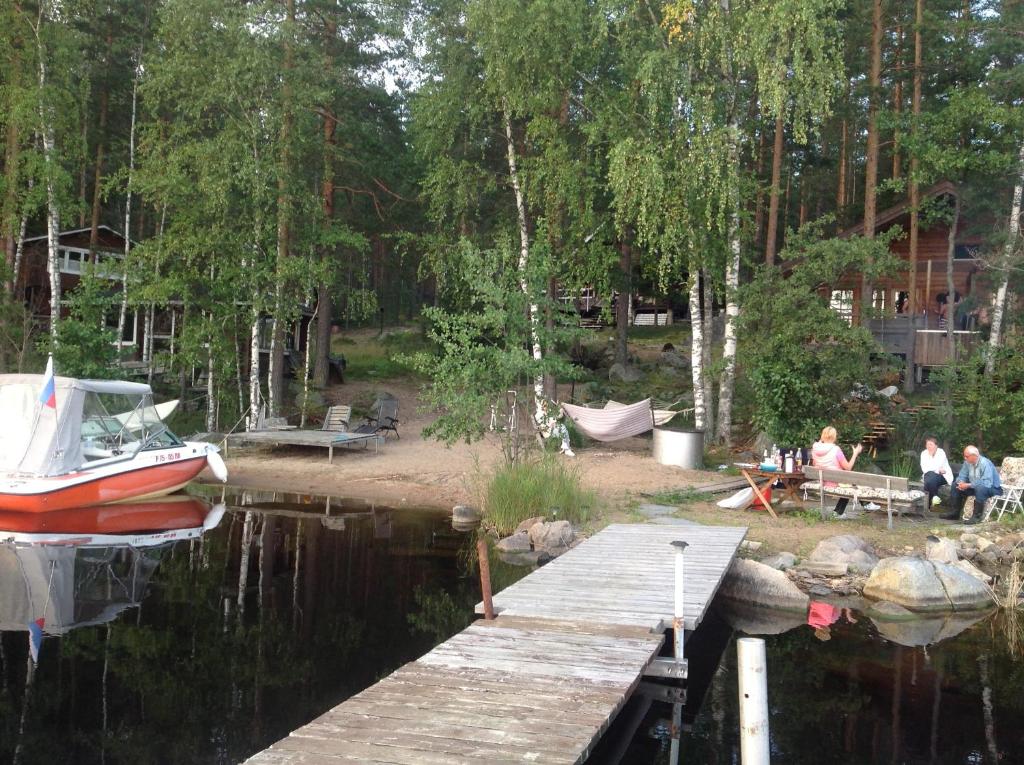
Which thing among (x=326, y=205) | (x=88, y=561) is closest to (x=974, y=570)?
(x=88, y=561)

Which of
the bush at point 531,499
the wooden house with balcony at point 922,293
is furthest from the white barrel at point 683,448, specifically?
the bush at point 531,499

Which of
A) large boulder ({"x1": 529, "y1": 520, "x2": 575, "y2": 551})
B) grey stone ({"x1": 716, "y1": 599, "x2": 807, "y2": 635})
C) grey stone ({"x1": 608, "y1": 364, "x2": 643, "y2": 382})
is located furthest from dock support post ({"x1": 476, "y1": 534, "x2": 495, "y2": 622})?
grey stone ({"x1": 608, "y1": 364, "x2": 643, "y2": 382})

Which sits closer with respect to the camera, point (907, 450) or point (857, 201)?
point (907, 450)

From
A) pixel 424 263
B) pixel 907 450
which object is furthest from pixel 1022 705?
pixel 424 263

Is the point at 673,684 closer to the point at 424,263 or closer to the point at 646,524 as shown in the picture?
the point at 646,524

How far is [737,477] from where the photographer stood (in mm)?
13359

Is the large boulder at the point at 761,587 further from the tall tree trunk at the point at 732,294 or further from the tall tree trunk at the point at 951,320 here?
the tall tree trunk at the point at 951,320

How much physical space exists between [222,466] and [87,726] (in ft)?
29.2

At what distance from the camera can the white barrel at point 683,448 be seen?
573 inches

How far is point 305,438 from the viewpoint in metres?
16.2

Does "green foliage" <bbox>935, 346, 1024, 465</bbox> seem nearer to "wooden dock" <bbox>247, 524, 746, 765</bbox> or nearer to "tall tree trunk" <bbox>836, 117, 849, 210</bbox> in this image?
"wooden dock" <bbox>247, 524, 746, 765</bbox>

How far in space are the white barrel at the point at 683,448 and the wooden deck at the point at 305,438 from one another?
5.52m

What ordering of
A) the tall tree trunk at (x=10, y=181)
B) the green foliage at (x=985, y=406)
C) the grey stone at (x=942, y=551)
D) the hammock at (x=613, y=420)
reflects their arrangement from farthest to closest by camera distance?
the tall tree trunk at (x=10, y=181) < the hammock at (x=613, y=420) < the green foliage at (x=985, y=406) < the grey stone at (x=942, y=551)

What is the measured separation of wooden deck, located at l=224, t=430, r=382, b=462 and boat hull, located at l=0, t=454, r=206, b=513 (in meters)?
2.39
